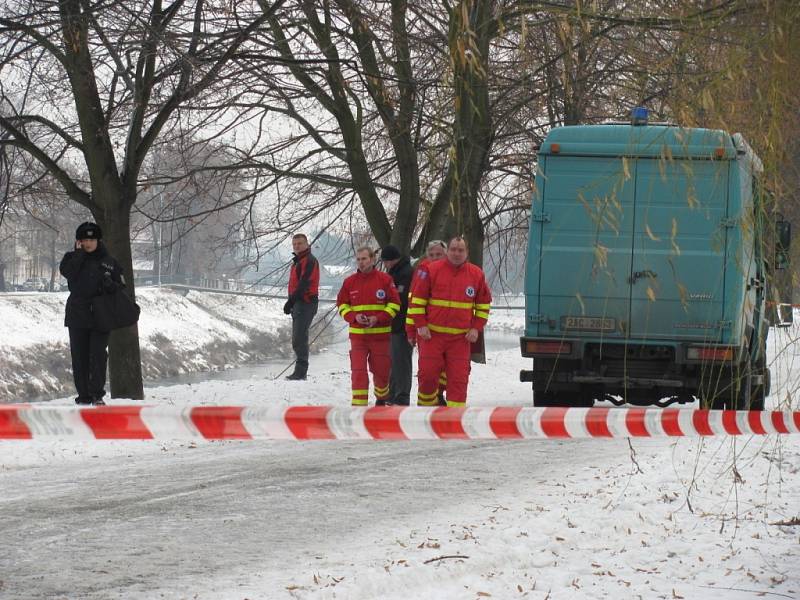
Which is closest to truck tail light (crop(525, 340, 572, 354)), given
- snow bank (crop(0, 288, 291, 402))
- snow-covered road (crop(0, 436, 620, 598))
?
snow-covered road (crop(0, 436, 620, 598))

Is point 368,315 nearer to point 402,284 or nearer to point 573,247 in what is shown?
point 402,284

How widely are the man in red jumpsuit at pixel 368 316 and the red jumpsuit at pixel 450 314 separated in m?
1.05

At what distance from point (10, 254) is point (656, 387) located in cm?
7017

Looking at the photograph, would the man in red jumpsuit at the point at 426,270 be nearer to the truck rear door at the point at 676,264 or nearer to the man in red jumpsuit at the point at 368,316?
the man in red jumpsuit at the point at 368,316

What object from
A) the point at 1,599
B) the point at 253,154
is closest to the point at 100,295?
the point at 1,599

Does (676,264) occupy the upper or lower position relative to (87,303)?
upper

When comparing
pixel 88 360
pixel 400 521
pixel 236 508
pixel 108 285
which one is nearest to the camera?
pixel 400 521

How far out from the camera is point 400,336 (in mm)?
12852

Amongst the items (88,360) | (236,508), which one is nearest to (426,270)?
(88,360)

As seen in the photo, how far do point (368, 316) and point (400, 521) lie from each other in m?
5.67

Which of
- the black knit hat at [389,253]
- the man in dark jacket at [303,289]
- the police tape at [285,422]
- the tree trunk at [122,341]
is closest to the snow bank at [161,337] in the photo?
the man in dark jacket at [303,289]

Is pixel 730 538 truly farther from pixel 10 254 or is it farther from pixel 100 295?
pixel 10 254

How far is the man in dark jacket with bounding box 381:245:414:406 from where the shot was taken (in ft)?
42.0

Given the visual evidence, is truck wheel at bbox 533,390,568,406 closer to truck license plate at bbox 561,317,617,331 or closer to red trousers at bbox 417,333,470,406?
truck license plate at bbox 561,317,617,331
